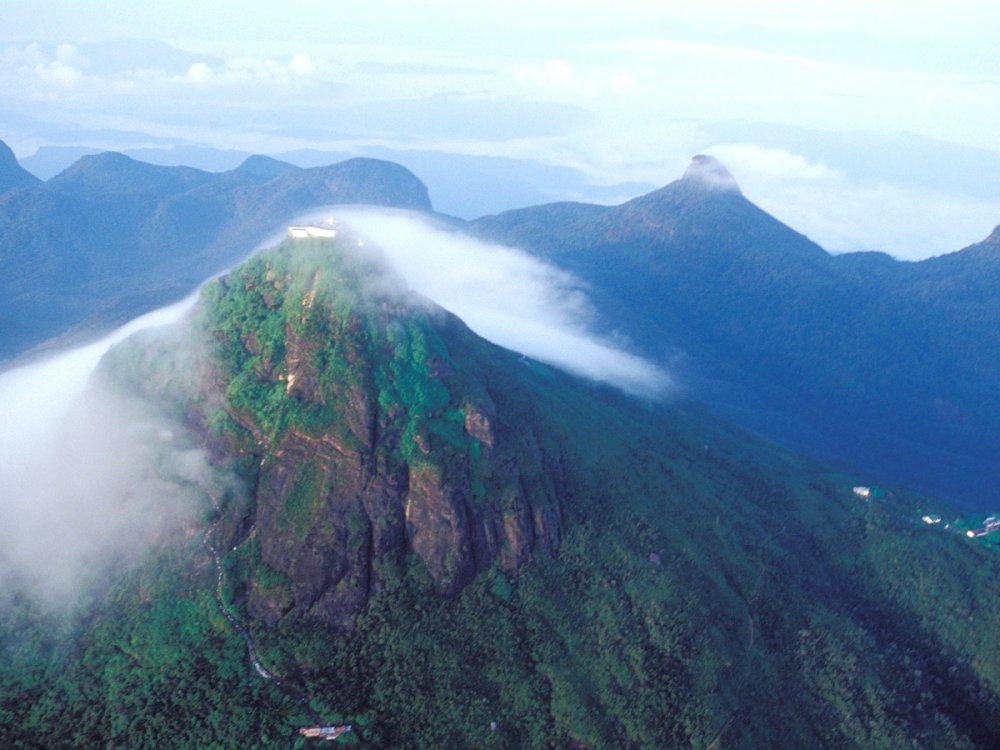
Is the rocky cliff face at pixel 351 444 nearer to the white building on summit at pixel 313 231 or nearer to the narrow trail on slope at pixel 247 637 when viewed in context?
the narrow trail on slope at pixel 247 637

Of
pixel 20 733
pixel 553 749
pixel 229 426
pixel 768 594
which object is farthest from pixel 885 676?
pixel 20 733

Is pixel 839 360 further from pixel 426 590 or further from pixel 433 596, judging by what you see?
pixel 426 590

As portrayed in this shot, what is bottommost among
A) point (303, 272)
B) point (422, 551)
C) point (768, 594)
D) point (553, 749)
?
point (553, 749)

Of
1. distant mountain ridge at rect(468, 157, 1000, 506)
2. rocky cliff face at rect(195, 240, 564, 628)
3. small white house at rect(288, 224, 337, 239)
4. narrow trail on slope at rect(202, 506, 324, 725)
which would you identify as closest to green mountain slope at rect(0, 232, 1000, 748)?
rocky cliff face at rect(195, 240, 564, 628)

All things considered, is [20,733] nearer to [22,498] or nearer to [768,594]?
[22,498]

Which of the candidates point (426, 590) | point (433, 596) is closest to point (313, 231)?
point (426, 590)

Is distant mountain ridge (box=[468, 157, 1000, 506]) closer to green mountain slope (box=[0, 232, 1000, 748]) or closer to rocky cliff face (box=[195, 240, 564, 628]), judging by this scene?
green mountain slope (box=[0, 232, 1000, 748])
